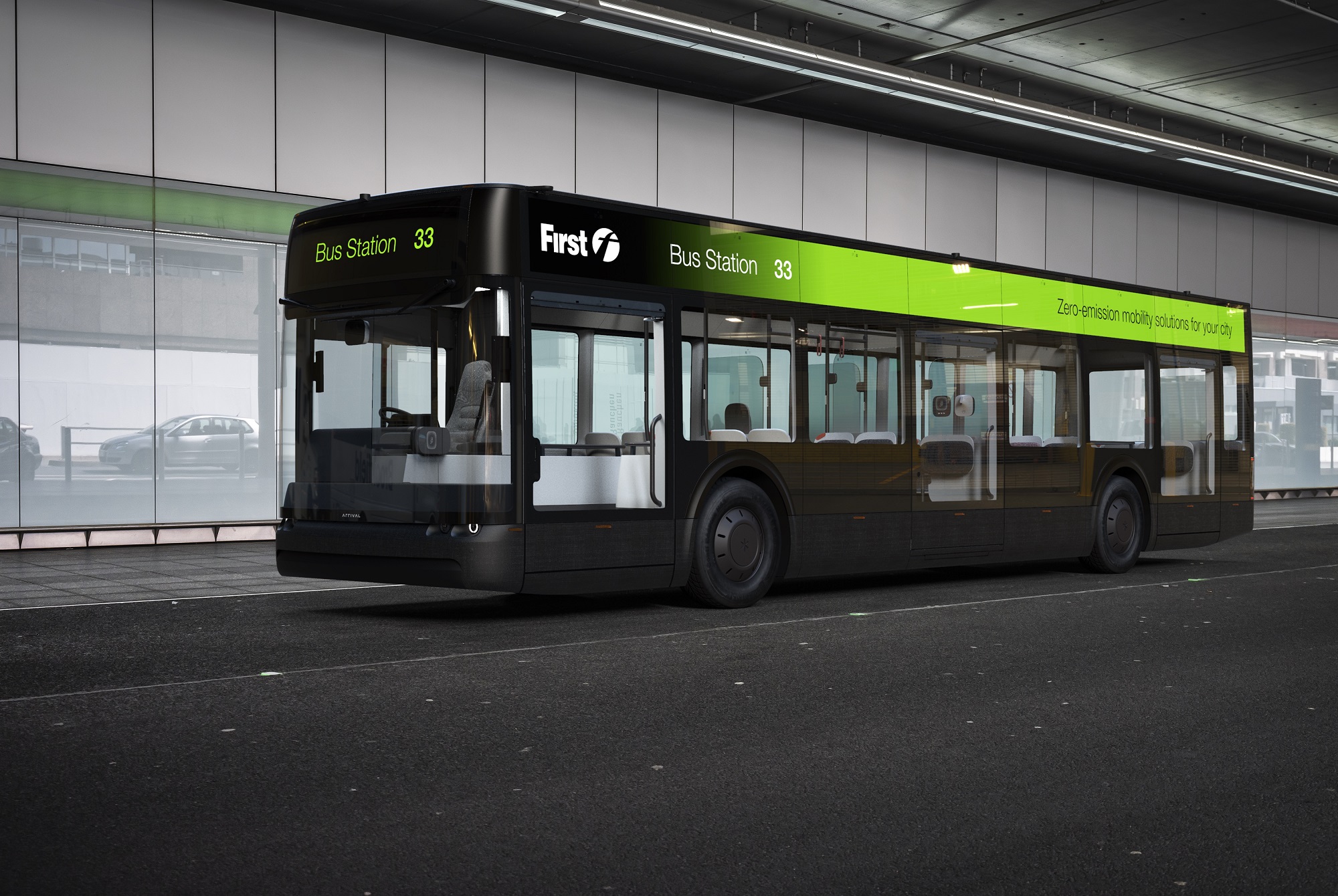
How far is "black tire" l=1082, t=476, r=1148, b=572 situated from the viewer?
47.9 ft

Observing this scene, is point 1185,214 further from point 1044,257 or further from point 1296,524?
point 1296,524

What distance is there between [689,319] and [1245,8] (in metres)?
11.0

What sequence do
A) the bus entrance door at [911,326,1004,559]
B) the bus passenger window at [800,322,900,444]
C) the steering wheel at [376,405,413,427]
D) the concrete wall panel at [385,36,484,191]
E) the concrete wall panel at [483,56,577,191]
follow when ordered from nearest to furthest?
the steering wheel at [376,405,413,427]
the bus passenger window at [800,322,900,444]
the bus entrance door at [911,326,1004,559]
the concrete wall panel at [385,36,484,191]
the concrete wall panel at [483,56,577,191]

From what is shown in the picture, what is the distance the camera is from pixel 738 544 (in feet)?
36.3

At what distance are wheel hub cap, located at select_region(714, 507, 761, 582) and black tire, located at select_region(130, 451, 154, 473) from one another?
9.23m

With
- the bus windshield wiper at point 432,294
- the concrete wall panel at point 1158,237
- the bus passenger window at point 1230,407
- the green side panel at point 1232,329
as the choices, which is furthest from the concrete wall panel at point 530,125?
the concrete wall panel at point 1158,237

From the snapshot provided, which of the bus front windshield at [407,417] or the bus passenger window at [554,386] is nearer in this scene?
the bus front windshield at [407,417]

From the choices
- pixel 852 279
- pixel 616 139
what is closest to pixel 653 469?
pixel 852 279

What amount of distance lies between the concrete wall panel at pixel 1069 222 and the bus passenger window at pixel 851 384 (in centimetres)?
1663

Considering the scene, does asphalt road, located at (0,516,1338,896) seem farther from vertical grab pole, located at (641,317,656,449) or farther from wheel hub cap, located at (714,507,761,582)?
vertical grab pole, located at (641,317,656,449)

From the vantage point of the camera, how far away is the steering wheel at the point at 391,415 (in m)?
9.69

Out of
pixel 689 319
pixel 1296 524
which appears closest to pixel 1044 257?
pixel 1296 524

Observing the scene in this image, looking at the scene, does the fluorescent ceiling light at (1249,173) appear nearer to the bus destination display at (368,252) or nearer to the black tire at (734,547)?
the black tire at (734,547)

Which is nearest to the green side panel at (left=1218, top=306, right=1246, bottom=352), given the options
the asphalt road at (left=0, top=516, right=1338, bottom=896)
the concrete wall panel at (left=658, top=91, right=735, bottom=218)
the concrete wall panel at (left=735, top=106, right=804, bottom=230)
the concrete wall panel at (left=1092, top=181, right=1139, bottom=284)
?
the asphalt road at (left=0, top=516, right=1338, bottom=896)
